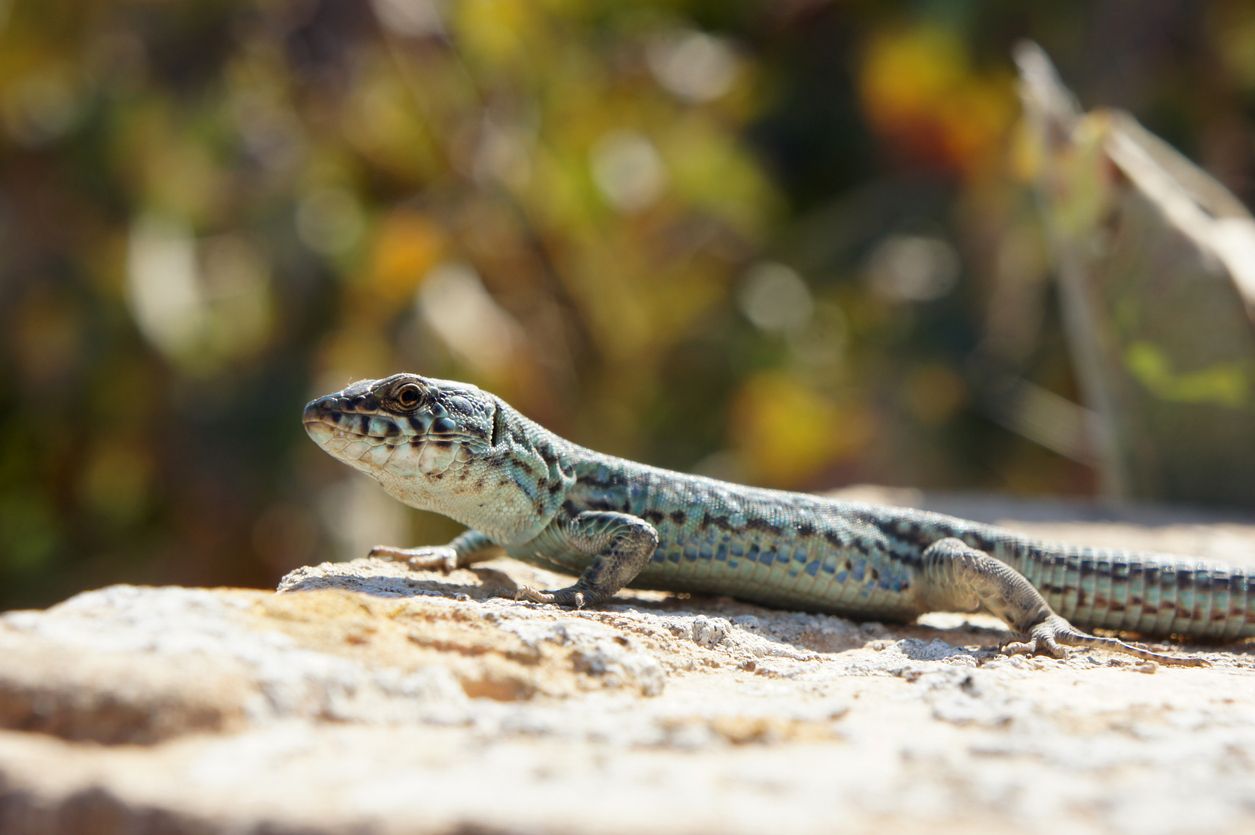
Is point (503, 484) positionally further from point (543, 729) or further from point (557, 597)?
point (543, 729)

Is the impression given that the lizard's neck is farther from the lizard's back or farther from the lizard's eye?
the lizard's eye

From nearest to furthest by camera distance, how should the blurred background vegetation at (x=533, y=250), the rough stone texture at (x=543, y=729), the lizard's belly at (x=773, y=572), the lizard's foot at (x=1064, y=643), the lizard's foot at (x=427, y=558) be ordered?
1. the rough stone texture at (x=543, y=729)
2. the lizard's foot at (x=1064, y=643)
3. the lizard's belly at (x=773, y=572)
4. the lizard's foot at (x=427, y=558)
5. the blurred background vegetation at (x=533, y=250)

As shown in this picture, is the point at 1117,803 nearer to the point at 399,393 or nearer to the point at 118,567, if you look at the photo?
the point at 399,393

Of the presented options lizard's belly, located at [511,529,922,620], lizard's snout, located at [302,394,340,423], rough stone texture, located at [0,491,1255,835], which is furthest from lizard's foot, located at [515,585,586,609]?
lizard's snout, located at [302,394,340,423]

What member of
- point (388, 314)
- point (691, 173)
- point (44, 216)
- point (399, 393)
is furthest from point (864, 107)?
point (399, 393)

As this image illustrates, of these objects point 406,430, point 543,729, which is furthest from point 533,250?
point 543,729

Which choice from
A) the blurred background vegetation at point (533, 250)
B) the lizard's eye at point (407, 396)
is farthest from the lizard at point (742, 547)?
the blurred background vegetation at point (533, 250)

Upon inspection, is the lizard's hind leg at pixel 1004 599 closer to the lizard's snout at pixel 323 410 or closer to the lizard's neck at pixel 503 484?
the lizard's neck at pixel 503 484
